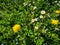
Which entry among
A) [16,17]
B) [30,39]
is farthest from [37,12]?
[30,39]

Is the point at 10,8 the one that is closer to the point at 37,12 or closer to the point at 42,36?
the point at 37,12

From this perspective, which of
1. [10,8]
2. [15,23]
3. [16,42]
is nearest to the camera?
[16,42]

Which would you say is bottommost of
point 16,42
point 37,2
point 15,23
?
point 16,42

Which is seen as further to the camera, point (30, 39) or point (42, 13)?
point (42, 13)

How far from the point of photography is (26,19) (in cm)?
418

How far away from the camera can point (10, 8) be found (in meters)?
4.56

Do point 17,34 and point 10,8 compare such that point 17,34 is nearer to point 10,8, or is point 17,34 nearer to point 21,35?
point 21,35

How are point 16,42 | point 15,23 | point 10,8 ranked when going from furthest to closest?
point 10,8
point 15,23
point 16,42

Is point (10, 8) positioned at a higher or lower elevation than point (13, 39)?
higher

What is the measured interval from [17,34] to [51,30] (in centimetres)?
64

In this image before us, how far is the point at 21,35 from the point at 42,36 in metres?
0.39

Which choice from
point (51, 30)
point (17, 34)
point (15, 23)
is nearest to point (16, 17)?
point (15, 23)

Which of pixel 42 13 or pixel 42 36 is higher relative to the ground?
pixel 42 13

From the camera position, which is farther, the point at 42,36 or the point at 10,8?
the point at 10,8
